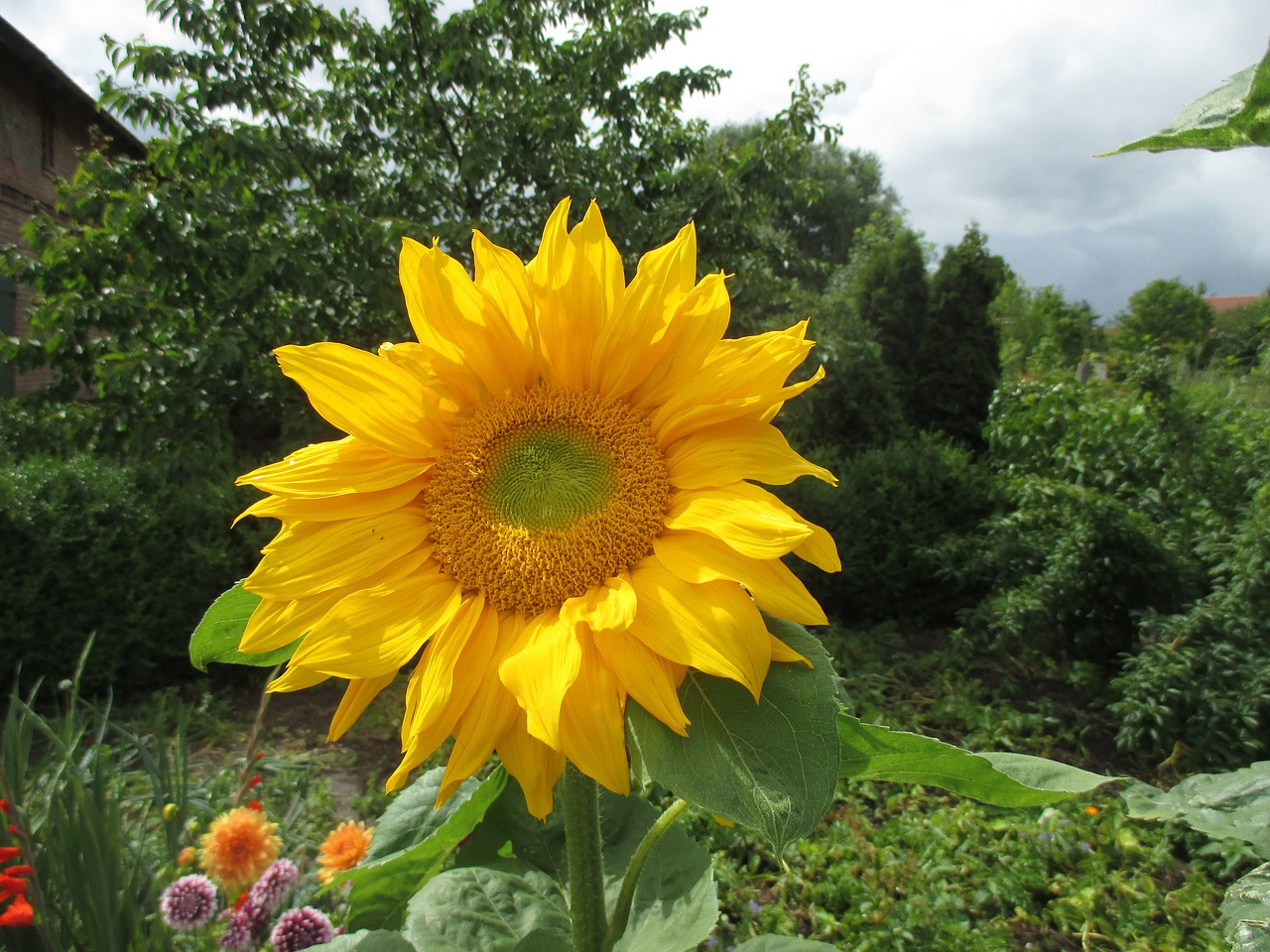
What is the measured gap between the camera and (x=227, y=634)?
0.83 meters

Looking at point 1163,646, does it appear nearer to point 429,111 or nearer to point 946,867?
point 946,867

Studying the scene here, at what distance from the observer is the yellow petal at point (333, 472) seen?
78 centimetres

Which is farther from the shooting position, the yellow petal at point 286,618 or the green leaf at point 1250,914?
the green leaf at point 1250,914

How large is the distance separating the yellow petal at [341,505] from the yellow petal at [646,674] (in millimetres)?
271

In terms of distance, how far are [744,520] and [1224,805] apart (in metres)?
1.08

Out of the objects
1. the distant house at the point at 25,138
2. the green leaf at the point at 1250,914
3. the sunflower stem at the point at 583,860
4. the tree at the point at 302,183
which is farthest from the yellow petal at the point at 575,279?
the distant house at the point at 25,138

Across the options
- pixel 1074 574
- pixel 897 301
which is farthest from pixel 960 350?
pixel 1074 574

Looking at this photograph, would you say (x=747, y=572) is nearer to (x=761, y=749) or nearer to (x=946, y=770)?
(x=761, y=749)

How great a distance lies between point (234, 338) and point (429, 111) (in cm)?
236

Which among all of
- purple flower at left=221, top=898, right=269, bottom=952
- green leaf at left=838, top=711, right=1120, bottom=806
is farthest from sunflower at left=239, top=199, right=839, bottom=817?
purple flower at left=221, top=898, right=269, bottom=952

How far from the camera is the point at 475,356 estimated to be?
2.76 ft

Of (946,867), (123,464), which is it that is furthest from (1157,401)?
(123,464)

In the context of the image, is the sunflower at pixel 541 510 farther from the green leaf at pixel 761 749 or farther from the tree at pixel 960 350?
the tree at pixel 960 350

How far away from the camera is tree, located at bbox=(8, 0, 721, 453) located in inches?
196
